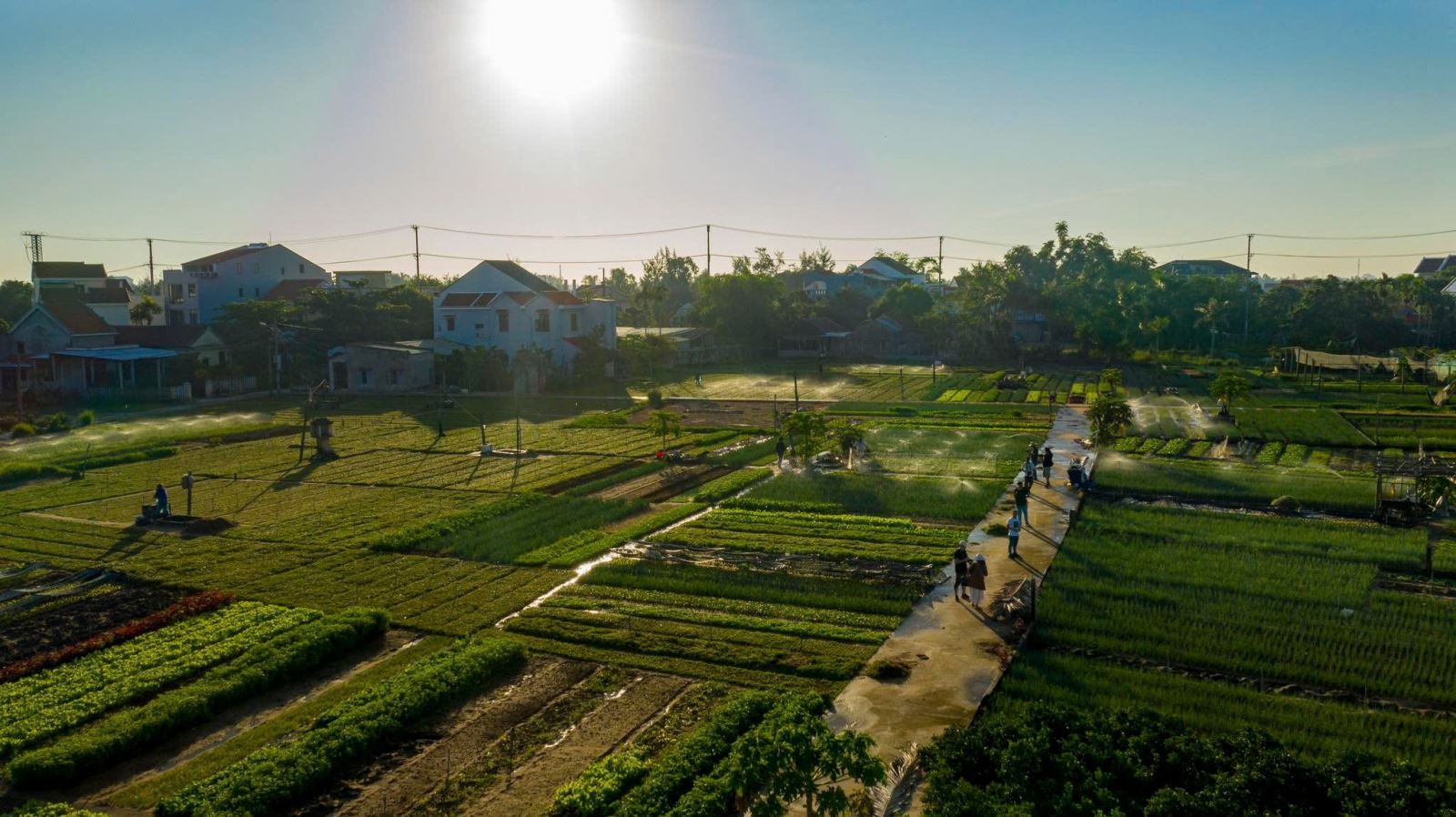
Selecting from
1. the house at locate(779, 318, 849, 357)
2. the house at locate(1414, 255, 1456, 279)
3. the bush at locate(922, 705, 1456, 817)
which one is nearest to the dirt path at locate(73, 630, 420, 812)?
the bush at locate(922, 705, 1456, 817)

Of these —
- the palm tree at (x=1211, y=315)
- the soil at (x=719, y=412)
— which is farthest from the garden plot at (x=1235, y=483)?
the palm tree at (x=1211, y=315)

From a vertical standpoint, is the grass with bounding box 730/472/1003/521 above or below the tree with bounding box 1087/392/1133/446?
below

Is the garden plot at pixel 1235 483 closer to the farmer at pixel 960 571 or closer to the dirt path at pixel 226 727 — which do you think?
the farmer at pixel 960 571

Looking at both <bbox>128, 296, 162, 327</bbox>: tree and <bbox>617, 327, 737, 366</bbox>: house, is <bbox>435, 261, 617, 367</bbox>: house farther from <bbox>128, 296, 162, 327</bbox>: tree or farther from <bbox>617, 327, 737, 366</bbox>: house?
<bbox>128, 296, 162, 327</bbox>: tree

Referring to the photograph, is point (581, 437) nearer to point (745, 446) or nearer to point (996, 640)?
point (745, 446)

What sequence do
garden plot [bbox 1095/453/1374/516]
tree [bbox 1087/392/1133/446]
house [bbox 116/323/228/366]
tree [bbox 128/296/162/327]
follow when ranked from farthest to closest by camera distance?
tree [bbox 128/296/162/327], house [bbox 116/323/228/366], tree [bbox 1087/392/1133/446], garden plot [bbox 1095/453/1374/516]

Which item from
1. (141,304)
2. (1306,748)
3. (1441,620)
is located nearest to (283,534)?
(1306,748)
